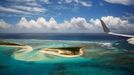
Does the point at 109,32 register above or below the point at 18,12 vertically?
below

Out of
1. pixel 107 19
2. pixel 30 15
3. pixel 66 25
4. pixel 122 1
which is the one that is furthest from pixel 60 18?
pixel 122 1

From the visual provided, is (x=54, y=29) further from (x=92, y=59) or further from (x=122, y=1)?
(x=122, y=1)

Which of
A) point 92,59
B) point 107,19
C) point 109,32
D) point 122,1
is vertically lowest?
point 92,59

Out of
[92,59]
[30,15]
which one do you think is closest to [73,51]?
[92,59]
